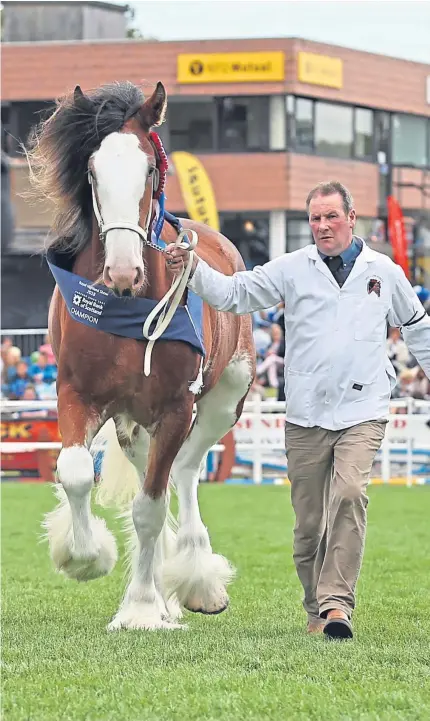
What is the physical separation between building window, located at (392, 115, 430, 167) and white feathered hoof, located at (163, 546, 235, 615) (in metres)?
38.0

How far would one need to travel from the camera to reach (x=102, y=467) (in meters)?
8.59

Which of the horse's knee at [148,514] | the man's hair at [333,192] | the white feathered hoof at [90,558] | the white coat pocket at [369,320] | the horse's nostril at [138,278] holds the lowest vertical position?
the white feathered hoof at [90,558]

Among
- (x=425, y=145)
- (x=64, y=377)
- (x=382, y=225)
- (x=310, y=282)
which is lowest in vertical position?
(x=64, y=377)

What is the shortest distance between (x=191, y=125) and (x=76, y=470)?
3541 cm

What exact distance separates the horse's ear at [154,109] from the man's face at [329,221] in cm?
90

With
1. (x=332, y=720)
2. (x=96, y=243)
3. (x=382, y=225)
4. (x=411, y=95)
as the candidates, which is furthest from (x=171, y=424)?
(x=411, y=95)

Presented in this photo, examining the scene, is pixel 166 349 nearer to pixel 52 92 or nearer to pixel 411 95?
pixel 52 92

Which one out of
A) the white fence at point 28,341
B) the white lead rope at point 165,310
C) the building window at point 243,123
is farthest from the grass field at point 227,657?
the building window at point 243,123

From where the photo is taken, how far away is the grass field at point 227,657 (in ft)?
16.0

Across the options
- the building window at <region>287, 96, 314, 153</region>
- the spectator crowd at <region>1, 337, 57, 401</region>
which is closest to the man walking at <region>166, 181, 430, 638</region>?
the spectator crowd at <region>1, 337, 57, 401</region>

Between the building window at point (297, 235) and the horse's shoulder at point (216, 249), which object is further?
the building window at point (297, 235)

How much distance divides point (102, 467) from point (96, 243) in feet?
6.90

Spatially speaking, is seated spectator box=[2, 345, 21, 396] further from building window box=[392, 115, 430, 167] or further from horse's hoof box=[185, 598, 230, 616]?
building window box=[392, 115, 430, 167]

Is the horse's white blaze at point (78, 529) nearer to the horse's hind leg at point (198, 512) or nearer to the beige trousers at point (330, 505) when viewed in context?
the horse's hind leg at point (198, 512)
